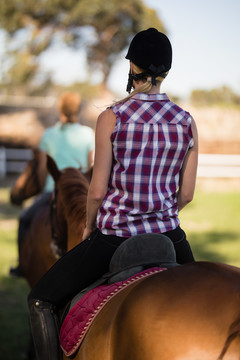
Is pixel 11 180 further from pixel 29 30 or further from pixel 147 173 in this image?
pixel 29 30

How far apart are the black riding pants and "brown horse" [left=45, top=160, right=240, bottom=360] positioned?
30 centimetres

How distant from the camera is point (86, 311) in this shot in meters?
2.11

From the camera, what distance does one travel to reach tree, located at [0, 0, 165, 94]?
1496 inches

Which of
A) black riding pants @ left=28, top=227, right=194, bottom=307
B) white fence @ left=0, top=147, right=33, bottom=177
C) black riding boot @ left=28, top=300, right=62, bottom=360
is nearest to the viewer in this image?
black riding pants @ left=28, top=227, right=194, bottom=307

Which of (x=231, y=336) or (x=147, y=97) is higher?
(x=147, y=97)

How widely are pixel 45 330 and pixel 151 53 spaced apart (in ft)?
4.63

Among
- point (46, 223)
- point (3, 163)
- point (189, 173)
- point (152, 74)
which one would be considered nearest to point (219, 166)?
point (3, 163)

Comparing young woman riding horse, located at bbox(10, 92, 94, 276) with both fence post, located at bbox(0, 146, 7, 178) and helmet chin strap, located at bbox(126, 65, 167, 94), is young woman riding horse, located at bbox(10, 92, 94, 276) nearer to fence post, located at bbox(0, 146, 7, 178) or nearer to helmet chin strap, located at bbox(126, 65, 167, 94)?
helmet chin strap, located at bbox(126, 65, 167, 94)

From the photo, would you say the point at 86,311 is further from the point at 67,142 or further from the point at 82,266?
the point at 67,142

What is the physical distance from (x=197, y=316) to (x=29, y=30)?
40256 mm

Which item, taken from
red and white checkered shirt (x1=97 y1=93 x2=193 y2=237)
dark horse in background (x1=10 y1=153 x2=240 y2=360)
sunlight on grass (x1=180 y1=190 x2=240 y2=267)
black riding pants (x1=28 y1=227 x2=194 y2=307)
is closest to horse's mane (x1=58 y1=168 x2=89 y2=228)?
black riding pants (x1=28 y1=227 x2=194 y2=307)

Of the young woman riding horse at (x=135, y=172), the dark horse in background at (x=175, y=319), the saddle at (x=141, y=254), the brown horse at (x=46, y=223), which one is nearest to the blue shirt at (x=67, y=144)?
the brown horse at (x=46, y=223)

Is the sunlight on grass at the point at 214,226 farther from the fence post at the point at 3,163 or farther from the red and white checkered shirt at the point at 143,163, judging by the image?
the fence post at the point at 3,163

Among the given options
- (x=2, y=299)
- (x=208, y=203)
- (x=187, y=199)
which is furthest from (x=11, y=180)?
(x=187, y=199)
